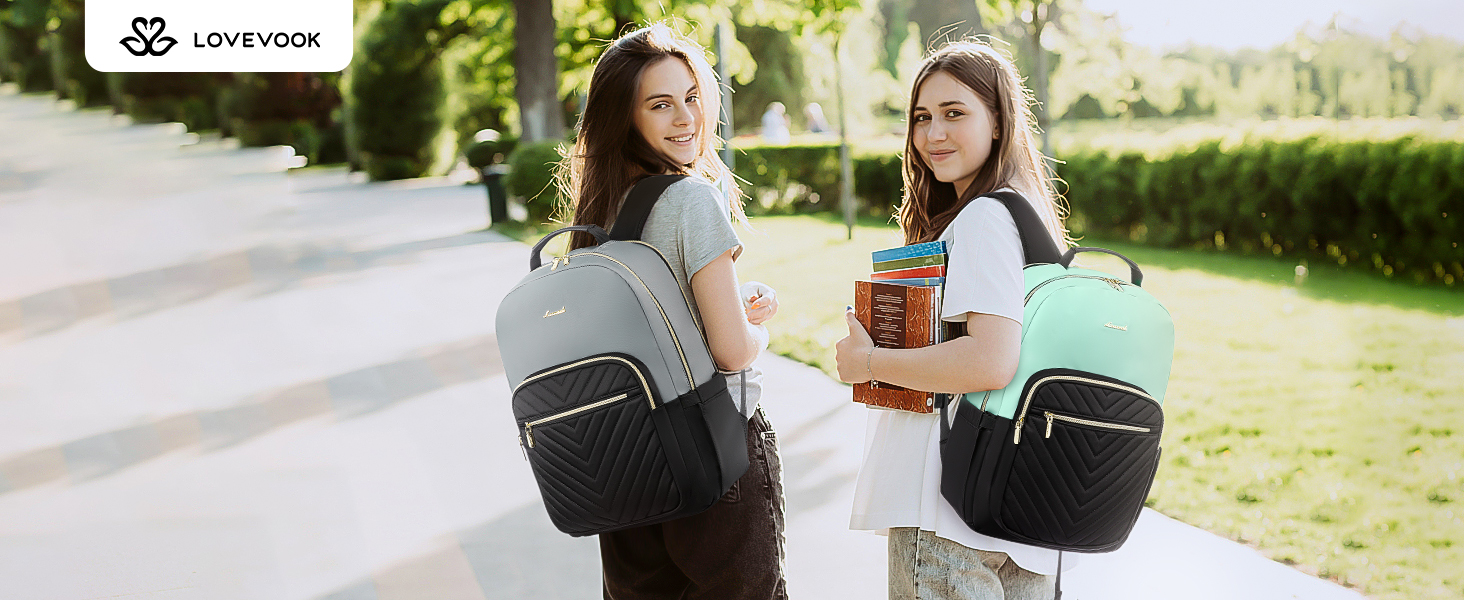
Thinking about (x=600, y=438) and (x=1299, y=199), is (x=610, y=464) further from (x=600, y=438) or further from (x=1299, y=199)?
(x=1299, y=199)

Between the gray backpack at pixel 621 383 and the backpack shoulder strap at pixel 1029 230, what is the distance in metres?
0.64

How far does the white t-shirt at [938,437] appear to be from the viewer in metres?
1.78

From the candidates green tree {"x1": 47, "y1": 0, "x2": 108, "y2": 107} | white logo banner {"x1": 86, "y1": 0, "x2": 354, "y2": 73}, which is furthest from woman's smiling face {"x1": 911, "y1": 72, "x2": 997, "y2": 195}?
green tree {"x1": 47, "y1": 0, "x2": 108, "y2": 107}

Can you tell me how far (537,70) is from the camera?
16047 millimetres

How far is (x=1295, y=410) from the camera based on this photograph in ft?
17.9

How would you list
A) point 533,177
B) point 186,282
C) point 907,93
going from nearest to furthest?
point 907,93, point 186,282, point 533,177

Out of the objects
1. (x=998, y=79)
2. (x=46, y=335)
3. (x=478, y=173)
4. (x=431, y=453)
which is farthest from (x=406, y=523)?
(x=478, y=173)

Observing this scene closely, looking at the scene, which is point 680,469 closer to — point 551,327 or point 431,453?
point 551,327

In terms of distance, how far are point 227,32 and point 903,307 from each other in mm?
6180

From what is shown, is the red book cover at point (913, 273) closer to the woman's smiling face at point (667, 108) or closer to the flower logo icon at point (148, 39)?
the woman's smiling face at point (667, 108)

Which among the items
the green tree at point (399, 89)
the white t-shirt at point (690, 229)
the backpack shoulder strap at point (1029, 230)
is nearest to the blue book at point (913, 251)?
the backpack shoulder strap at point (1029, 230)

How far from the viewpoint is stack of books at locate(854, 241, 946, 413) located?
1.89 meters

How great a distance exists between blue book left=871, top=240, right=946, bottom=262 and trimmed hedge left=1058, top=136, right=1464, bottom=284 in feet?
28.4

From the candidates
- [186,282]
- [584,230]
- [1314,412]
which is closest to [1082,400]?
[584,230]
